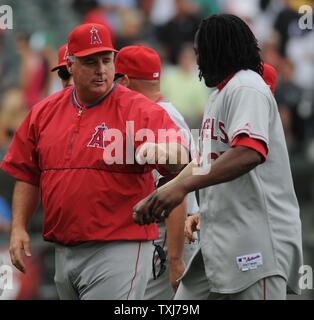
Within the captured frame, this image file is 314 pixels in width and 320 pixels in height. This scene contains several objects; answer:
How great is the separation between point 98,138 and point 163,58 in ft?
28.5

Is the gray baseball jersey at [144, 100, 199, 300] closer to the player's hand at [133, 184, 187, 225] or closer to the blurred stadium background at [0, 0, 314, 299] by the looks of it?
the player's hand at [133, 184, 187, 225]

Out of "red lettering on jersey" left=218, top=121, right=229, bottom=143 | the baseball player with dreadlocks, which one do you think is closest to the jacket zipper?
the baseball player with dreadlocks

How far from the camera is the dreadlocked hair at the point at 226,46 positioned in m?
5.53

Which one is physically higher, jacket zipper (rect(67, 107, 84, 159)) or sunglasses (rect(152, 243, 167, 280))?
jacket zipper (rect(67, 107, 84, 159))

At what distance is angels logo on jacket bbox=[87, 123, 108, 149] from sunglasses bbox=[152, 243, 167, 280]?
83cm

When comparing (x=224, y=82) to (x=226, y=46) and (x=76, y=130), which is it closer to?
(x=226, y=46)

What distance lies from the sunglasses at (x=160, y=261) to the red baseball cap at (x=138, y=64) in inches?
53.0

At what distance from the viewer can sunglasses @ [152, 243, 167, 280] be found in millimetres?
6770

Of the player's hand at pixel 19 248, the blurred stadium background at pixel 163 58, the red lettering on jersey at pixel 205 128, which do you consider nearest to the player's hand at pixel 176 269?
the player's hand at pixel 19 248

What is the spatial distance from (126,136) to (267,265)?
123 cm

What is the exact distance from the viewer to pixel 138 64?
7.62 m

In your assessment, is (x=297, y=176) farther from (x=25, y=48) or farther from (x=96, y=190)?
(x=96, y=190)

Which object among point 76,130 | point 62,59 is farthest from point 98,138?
point 62,59

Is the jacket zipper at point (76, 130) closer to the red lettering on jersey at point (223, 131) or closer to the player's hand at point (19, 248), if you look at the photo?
the player's hand at point (19, 248)
